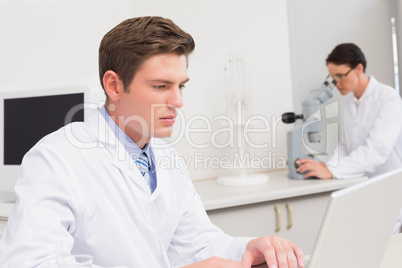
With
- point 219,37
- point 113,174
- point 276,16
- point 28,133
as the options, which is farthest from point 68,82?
point 276,16

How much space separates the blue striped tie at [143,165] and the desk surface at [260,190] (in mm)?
631

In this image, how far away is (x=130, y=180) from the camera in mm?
1192

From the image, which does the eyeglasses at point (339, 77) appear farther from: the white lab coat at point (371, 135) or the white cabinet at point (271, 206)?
the white cabinet at point (271, 206)

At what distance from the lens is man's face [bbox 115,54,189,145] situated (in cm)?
117

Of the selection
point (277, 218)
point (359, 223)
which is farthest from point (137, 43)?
point (277, 218)

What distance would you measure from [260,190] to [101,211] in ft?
3.86

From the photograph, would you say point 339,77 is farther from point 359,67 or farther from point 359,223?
point 359,223

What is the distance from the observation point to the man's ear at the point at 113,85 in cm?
121

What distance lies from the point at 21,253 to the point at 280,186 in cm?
158

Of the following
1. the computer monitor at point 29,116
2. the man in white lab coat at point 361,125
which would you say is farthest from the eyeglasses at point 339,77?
the computer monitor at point 29,116

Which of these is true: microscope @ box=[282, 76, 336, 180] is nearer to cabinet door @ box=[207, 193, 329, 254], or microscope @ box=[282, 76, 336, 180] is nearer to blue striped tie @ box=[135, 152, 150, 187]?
cabinet door @ box=[207, 193, 329, 254]

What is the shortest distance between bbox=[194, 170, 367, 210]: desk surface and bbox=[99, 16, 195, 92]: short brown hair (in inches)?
34.8

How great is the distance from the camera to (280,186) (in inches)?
87.8

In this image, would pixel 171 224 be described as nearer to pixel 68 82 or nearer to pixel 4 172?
pixel 4 172
